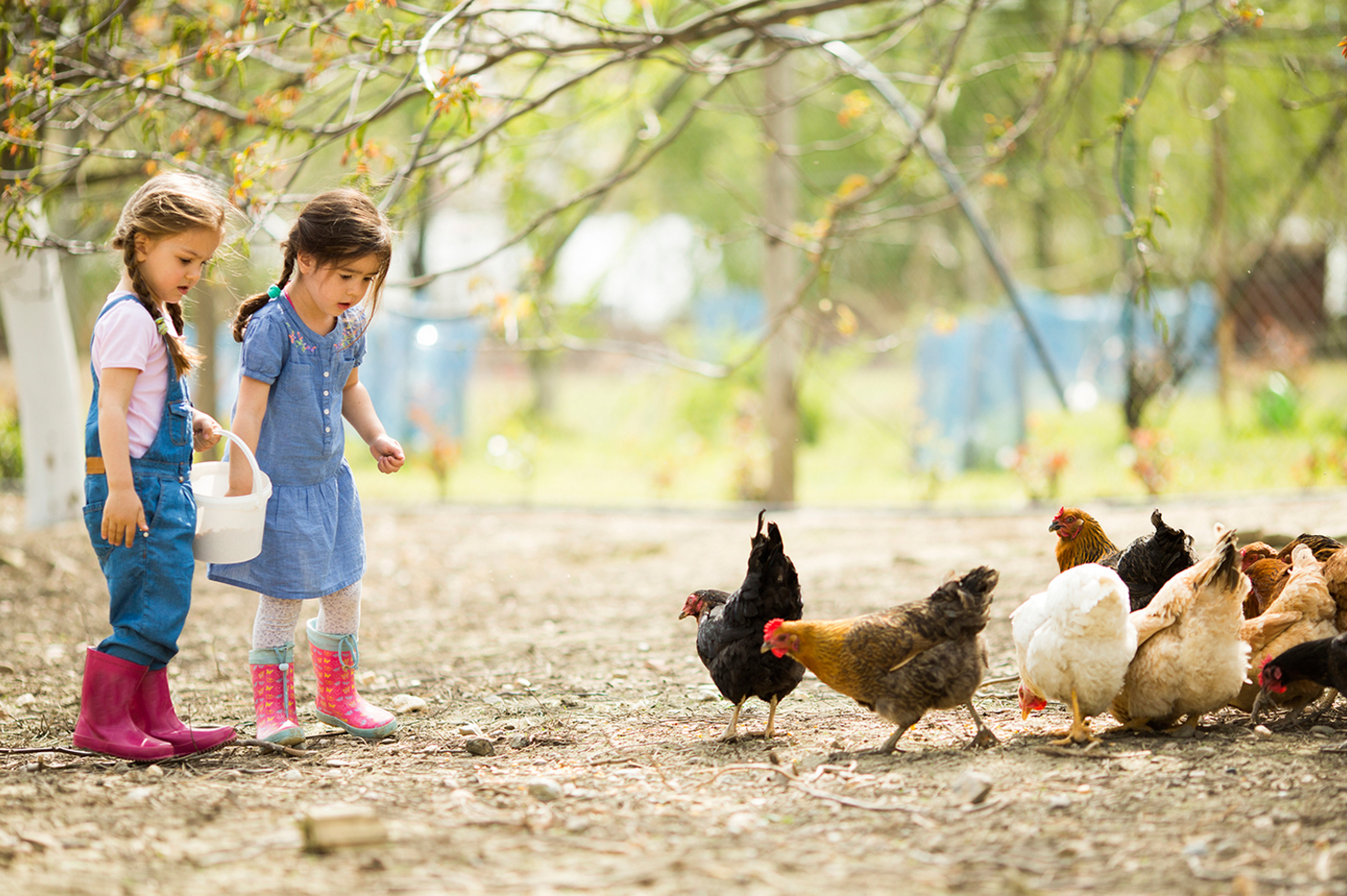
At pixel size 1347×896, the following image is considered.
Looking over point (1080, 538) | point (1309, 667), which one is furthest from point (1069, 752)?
point (1080, 538)

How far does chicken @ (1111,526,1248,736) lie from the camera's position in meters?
2.70

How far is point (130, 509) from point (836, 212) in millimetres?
3641

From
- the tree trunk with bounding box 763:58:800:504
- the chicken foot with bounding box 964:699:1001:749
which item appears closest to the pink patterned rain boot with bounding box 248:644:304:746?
the chicken foot with bounding box 964:699:1001:749

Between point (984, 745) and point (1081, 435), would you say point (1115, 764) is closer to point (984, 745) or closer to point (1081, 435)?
point (984, 745)

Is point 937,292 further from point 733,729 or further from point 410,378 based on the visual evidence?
point 733,729

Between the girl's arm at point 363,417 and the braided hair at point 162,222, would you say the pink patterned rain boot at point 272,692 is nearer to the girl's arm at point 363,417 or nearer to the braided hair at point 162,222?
the girl's arm at point 363,417

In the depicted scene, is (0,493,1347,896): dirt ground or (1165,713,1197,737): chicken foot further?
(1165,713,1197,737): chicken foot

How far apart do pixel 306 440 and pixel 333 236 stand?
576mm

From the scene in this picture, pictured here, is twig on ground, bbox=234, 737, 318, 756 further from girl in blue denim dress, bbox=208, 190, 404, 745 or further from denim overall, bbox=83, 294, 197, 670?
denim overall, bbox=83, 294, 197, 670

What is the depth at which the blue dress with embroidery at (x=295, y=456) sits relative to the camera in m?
2.88

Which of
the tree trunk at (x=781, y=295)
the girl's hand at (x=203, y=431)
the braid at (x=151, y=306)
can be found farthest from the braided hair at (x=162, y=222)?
the tree trunk at (x=781, y=295)

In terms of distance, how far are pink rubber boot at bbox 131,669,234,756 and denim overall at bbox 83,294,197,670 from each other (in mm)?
124

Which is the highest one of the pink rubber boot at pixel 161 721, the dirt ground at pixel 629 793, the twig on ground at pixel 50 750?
the pink rubber boot at pixel 161 721

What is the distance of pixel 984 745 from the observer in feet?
9.16
